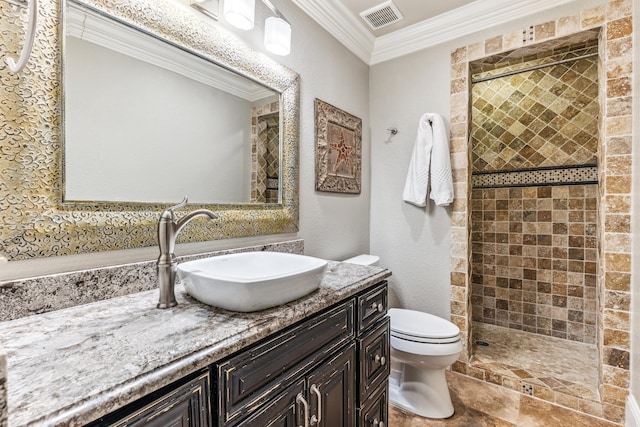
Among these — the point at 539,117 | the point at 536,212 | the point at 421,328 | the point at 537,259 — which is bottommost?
the point at 421,328

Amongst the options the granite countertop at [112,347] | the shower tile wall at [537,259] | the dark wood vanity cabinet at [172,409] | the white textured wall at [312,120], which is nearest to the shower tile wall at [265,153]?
the white textured wall at [312,120]

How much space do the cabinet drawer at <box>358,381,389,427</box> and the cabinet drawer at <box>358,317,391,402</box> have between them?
0.11 ft

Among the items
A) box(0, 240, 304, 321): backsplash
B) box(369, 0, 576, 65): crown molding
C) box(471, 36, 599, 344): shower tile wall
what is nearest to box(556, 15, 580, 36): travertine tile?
box(369, 0, 576, 65): crown molding

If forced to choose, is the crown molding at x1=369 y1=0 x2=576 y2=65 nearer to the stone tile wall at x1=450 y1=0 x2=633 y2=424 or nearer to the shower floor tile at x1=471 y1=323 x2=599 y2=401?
the stone tile wall at x1=450 y1=0 x2=633 y2=424

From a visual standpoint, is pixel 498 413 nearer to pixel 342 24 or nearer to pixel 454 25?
pixel 454 25

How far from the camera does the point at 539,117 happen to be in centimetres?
263

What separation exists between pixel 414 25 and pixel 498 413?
8.32 ft

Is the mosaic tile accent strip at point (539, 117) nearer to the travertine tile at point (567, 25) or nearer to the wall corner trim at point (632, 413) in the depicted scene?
the travertine tile at point (567, 25)

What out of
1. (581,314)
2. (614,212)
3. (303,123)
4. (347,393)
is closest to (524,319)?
(581,314)

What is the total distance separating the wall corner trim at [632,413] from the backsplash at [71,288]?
7.23 ft

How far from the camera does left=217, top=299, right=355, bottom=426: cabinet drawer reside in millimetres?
679

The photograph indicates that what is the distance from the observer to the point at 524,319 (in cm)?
272

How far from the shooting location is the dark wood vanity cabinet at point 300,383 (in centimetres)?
59

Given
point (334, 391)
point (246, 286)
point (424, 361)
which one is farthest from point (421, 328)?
point (246, 286)
